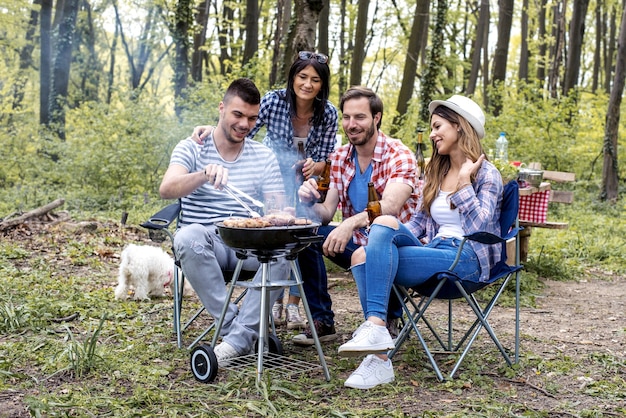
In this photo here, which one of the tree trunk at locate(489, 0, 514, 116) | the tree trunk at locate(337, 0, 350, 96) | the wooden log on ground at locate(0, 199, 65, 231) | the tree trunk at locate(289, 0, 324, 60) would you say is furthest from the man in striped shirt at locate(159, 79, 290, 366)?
the tree trunk at locate(337, 0, 350, 96)

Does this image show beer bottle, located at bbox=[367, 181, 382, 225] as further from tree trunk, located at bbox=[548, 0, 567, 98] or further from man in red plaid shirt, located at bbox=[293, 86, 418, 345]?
tree trunk, located at bbox=[548, 0, 567, 98]

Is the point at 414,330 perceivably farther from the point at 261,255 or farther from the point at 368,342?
the point at 261,255

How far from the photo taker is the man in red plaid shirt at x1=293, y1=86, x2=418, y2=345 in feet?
12.3

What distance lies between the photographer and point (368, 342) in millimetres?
3104

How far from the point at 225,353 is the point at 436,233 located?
1316 mm

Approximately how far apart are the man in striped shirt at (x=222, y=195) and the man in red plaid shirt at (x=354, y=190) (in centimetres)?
32

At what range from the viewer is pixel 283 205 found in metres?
3.88

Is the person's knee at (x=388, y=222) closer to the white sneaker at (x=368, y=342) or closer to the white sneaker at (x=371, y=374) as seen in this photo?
the white sneaker at (x=368, y=342)

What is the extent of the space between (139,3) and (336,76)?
8116mm

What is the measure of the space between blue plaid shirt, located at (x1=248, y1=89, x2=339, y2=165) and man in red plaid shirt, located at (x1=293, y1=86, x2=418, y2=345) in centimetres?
43

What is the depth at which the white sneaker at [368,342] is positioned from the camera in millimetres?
3082

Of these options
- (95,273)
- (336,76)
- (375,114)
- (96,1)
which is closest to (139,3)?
(96,1)

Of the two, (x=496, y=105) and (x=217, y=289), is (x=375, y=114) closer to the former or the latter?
(x=217, y=289)

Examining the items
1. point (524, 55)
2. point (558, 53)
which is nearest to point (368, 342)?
point (558, 53)
